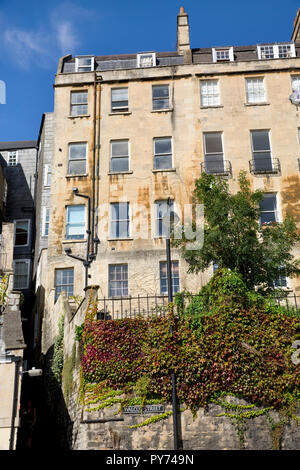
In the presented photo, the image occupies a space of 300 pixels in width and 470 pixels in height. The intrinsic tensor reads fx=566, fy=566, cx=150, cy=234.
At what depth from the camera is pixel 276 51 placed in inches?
1248

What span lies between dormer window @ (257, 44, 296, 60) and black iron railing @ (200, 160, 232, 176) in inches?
284

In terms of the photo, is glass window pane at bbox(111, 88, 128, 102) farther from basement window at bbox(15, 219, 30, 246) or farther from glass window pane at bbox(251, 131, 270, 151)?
basement window at bbox(15, 219, 30, 246)

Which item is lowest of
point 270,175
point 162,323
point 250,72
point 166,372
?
point 166,372

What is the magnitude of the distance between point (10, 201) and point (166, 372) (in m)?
22.2

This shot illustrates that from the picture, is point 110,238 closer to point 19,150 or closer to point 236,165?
point 236,165

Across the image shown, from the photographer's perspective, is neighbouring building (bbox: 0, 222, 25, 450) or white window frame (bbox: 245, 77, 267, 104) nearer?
neighbouring building (bbox: 0, 222, 25, 450)

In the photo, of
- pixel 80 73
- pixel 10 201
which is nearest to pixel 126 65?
pixel 80 73

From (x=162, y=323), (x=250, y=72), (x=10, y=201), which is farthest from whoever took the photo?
(x=10, y=201)

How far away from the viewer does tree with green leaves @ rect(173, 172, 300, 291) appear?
67.4ft

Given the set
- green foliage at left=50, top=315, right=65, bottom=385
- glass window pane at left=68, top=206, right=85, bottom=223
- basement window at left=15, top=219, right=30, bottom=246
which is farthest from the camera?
basement window at left=15, top=219, right=30, bottom=246

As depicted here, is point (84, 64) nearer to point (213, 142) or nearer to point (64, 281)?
point (213, 142)

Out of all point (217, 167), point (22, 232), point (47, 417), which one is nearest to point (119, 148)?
A: point (217, 167)

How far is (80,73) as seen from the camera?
103 ft

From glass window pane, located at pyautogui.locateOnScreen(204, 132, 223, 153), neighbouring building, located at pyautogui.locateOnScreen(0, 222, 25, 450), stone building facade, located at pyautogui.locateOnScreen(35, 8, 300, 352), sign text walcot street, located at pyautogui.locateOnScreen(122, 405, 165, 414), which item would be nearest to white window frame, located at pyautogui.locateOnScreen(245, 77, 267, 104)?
stone building facade, located at pyautogui.locateOnScreen(35, 8, 300, 352)
